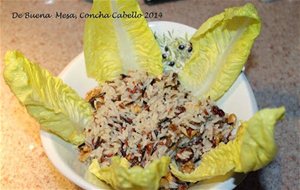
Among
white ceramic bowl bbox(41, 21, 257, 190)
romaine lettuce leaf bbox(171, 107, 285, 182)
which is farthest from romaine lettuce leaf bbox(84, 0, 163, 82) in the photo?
romaine lettuce leaf bbox(171, 107, 285, 182)

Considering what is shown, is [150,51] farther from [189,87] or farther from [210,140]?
[210,140]

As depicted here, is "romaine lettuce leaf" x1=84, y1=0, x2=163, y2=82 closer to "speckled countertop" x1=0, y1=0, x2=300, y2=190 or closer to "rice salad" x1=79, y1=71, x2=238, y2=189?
"rice salad" x1=79, y1=71, x2=238, y2=189

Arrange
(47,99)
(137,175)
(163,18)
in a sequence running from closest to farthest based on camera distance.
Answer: (137,175)
(47,99)
(163,18)

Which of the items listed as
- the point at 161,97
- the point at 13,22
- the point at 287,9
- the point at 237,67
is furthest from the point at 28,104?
the point at 287,9

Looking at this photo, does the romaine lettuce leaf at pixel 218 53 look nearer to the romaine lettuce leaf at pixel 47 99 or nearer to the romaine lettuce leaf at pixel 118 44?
the romaine lettuce leaf at pixel 118 44

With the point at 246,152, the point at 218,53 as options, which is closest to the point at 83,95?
the point at 218,53

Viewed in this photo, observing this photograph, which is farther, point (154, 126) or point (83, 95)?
point (83, 95)

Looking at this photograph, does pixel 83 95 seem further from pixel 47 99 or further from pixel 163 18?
pixel 163 18

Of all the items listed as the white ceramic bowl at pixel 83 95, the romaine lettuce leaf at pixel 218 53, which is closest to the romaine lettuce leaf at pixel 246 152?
the white ceramic bowl at pixel 83 95
